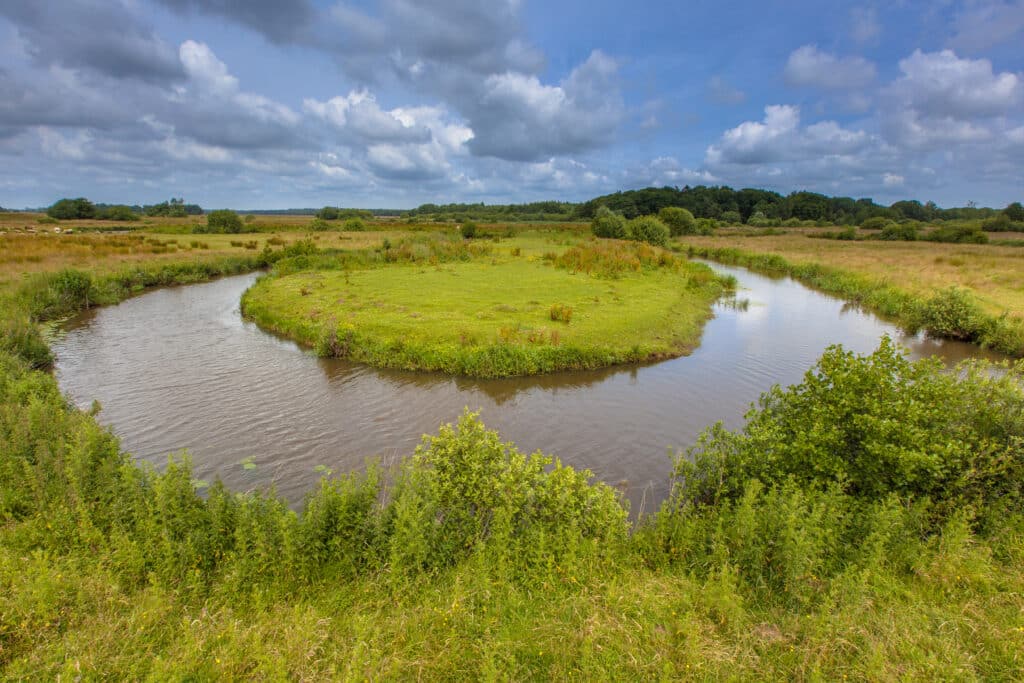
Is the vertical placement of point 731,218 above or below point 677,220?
above

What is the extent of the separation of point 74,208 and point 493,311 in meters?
Result: 154

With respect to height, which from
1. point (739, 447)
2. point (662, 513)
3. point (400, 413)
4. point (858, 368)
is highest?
point (858, 368)

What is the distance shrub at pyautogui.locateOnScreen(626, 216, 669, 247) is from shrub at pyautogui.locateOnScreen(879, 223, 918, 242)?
51835 millimetres

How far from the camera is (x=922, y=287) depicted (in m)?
32.0

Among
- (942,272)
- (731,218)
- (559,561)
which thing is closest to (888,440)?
(559,561)

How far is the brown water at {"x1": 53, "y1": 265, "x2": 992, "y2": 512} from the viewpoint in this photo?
1169cm

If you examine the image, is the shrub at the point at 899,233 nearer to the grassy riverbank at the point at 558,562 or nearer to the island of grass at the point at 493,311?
the island of grass at the point at 493,311

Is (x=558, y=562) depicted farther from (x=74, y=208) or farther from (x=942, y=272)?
(x=74, y=208)

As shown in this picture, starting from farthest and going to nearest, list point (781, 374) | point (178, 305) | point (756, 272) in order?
point (756, 272)
point (178, 305)
point (781, 374)

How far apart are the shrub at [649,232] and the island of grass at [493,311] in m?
30.3

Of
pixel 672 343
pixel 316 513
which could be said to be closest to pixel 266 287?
pixel 672 343

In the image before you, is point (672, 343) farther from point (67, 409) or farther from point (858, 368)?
point (67, 409)

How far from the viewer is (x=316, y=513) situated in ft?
21.4

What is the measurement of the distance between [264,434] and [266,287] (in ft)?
74.5
